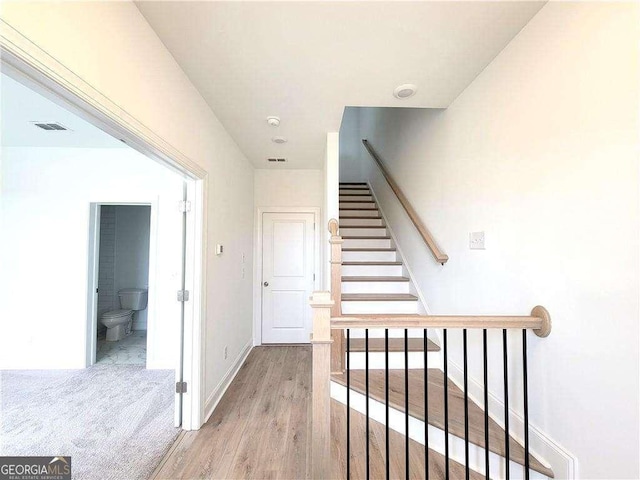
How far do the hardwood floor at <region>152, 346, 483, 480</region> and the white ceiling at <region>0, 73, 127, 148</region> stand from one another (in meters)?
2.39

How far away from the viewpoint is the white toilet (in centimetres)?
376

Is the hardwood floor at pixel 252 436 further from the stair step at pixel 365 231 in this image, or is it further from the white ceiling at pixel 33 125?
the white ceiling at pixel 33 125

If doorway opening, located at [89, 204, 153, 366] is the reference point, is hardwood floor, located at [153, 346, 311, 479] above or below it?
below

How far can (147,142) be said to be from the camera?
4.50 feet

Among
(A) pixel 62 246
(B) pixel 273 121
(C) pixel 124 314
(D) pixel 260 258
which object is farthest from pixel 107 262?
(B) pixel 273 121

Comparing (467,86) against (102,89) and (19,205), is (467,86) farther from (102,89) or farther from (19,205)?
(19,205)

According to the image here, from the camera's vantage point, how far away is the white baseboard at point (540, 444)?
122 cm

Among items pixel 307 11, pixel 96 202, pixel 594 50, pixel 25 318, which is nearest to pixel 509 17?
pixel 594 50

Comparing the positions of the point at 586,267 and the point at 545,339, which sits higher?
the point at 586,267

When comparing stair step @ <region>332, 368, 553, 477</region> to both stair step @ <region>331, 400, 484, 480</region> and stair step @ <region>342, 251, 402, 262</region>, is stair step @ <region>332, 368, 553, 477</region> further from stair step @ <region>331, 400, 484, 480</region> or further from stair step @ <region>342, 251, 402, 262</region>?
stair step @ <region>342, 251, 402, 262</region>

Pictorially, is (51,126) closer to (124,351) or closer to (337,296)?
(124,351)

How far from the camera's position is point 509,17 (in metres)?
1.33

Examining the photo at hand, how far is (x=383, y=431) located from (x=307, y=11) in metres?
2.55

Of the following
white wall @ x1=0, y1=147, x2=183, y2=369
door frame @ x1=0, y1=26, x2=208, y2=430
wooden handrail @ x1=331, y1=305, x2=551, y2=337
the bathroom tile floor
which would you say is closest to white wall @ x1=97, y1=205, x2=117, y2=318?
the bathroom tile floor
